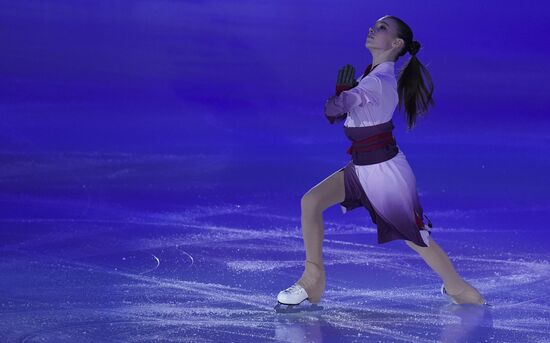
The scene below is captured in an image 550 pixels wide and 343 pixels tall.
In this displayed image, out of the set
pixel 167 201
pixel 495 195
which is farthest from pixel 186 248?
pixel 495 195

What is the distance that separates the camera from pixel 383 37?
718 centimetres

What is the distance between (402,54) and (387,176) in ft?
2.62

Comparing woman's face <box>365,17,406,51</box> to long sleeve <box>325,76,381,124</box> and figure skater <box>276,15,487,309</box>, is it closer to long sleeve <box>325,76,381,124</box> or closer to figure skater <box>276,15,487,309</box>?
figure skater <box>276,15,487,309</box>

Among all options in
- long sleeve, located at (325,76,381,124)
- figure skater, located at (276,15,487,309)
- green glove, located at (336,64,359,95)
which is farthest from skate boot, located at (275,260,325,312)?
green glove, located at (336,64,359,95)

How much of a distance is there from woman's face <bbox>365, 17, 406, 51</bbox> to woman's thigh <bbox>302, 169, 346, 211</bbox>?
81cm

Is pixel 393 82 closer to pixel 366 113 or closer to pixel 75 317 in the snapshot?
pixel 366 113

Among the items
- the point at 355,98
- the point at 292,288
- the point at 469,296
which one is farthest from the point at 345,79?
the point at 469,296

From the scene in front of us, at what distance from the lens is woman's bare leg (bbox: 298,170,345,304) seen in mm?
7137

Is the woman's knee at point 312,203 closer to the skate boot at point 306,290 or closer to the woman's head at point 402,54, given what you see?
→ the skate boot at point 306,290

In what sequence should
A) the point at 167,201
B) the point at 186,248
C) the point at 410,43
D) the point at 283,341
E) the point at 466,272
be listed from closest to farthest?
the point at 283,341, the point at 410,43, the point at 466,272, the point at 186,248, the point at 167,201

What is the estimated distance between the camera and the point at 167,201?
→ 10.9 metres

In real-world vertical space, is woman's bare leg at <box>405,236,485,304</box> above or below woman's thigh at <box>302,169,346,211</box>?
below

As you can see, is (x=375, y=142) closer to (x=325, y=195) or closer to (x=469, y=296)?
(x=325, y=195)

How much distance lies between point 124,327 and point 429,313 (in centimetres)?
182
